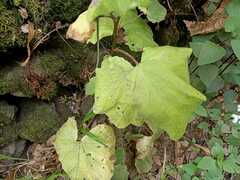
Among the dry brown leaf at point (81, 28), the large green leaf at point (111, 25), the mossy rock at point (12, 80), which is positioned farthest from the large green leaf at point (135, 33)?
the mossy rock at point (12, 80)

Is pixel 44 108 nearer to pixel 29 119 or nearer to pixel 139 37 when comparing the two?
pixel 29 119

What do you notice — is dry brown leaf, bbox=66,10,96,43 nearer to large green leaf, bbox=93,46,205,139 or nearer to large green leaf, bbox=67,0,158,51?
large green leaf, bbox=67,0,158,51

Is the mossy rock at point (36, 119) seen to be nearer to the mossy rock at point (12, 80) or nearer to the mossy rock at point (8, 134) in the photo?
the mossy rock at point (8, 134)

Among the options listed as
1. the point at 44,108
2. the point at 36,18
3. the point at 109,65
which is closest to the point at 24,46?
the point at 36,18

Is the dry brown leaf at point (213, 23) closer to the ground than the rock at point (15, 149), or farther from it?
farther from it

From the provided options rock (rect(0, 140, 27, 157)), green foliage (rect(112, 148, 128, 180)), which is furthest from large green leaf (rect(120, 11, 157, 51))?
rock (rect(0, 140, 27, 157))
